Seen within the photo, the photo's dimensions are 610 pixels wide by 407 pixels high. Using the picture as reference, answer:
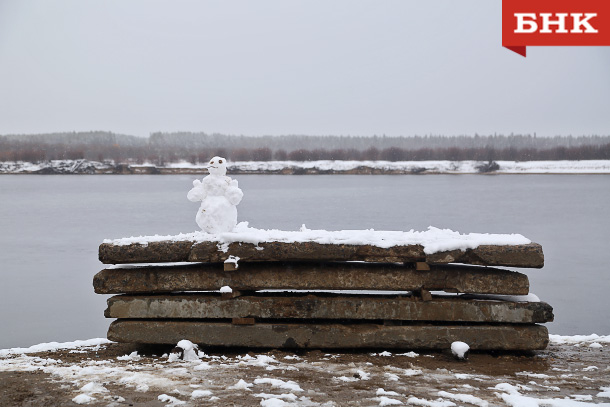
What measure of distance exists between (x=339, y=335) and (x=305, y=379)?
1185mm

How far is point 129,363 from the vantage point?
6.36 metres

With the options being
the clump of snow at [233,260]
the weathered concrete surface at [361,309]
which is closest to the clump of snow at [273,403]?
the weathered concrete surface at [361,309]

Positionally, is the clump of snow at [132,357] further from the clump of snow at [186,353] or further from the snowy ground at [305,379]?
the clump of snow at [186,353]

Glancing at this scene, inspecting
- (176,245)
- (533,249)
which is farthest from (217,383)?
(533,249)

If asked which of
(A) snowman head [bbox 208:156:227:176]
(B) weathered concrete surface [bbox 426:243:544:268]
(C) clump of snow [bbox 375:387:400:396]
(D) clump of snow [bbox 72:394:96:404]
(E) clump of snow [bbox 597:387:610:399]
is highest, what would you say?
(A) snowman head [bbox 208:156:227:176]

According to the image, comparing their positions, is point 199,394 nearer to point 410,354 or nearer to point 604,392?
point 410,354

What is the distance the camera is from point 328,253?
6.62 m

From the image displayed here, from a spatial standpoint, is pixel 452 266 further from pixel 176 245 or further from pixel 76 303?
pixel 76 303

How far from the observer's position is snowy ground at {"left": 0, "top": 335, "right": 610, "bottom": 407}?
501 centimetres

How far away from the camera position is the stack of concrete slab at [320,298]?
21.8 feet

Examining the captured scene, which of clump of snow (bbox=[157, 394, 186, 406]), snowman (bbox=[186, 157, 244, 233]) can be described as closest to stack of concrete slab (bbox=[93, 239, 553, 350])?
snowman (bbox=[186, 157, 244, 233])

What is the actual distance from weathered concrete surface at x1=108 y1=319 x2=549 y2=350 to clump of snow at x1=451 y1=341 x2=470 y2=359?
0.16 metres

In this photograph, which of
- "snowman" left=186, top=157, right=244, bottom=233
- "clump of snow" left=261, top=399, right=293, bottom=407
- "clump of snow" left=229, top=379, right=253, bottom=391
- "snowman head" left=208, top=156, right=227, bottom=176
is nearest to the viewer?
"clump of snow" left=261, top=399, right=293, bottom=407

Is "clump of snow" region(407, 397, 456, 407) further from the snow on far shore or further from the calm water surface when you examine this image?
the calm water surface
